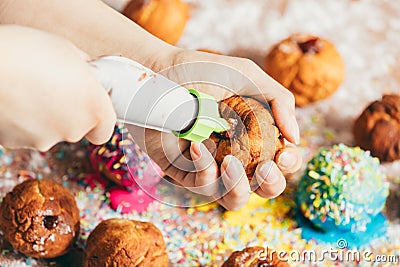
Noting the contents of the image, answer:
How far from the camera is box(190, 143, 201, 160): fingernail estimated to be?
0.99 m

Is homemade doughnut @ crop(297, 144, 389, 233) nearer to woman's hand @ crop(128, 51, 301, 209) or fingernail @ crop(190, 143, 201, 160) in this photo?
woman's hand @ crop(128, 51, 301, 209)

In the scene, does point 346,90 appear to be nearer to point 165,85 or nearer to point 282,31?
point 282,31

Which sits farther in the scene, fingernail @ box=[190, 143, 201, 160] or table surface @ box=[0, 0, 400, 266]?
table surface @ box=[0, 0, 400, 266]

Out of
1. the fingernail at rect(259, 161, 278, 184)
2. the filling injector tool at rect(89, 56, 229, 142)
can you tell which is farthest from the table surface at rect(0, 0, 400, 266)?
the filling injector tool at rect(89, 56, 229, 142)

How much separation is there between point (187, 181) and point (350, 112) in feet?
2.43

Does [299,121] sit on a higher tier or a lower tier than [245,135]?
lower

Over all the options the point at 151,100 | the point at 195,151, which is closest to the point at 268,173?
the point at 195,151

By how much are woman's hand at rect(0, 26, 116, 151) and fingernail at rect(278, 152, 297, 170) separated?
0.38 metres

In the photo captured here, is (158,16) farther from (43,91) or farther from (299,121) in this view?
(43,91)

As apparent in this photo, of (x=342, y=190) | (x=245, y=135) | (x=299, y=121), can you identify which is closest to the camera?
(x=245, y=135)

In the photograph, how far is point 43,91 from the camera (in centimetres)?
73

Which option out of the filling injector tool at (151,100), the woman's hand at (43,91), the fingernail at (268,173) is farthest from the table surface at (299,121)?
the woman's hand at (43,91)

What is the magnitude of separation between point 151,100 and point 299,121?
3.08ft

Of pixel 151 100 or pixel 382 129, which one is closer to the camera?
pixel 151 100
